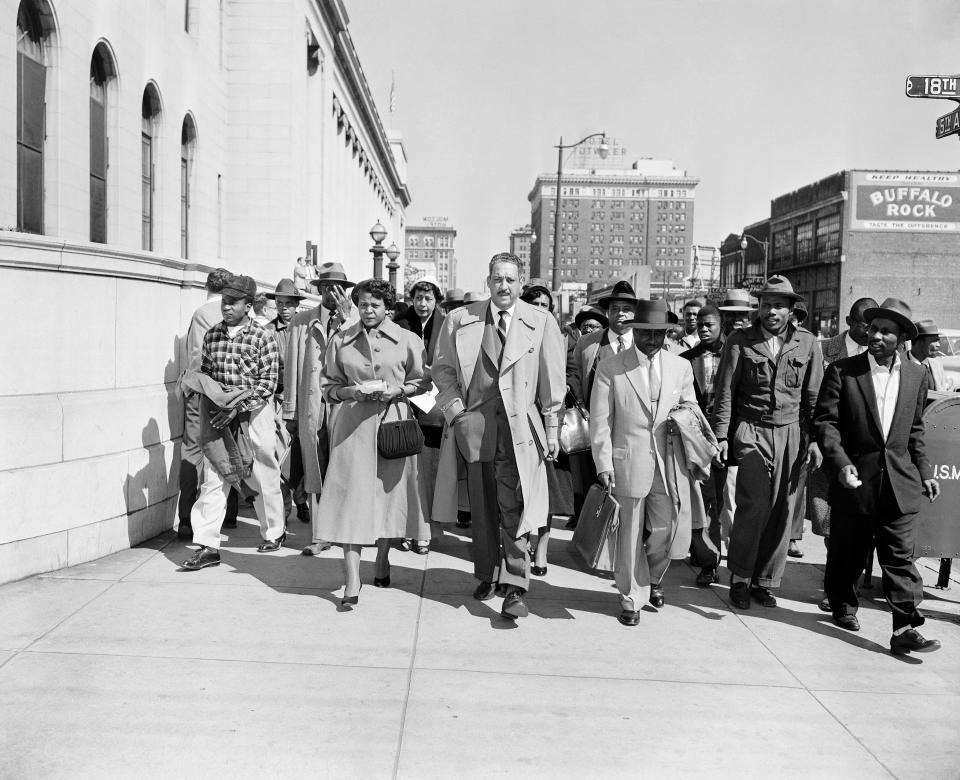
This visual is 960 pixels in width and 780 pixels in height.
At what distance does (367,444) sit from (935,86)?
6.70 metres

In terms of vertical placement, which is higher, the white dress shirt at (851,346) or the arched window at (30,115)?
the arched window at (30,115)

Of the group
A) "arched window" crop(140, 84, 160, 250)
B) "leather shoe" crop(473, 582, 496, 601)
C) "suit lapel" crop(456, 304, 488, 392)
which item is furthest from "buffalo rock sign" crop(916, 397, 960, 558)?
"arched window" crop(140, 84, 160, 250)

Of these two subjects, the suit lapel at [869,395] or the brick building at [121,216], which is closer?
the suit lapel at [869,395]

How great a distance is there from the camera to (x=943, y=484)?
6.42 meters

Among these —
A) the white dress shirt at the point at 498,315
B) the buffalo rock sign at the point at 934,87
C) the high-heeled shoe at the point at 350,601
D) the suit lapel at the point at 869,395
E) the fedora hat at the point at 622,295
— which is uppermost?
the buffalo rock sign at the point at 934,87

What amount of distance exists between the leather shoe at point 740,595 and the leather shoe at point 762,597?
107 mm

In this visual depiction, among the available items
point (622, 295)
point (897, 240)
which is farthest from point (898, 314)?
point (897, 240)

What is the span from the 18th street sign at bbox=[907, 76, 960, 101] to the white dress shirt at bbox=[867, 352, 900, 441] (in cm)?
432

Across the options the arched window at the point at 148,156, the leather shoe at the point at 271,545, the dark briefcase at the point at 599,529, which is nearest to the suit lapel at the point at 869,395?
the dark briefcase at the point at 599,529

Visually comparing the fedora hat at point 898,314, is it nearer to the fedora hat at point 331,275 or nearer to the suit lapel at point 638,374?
the suit lapel at point 638,374

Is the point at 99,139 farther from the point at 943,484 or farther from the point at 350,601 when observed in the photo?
the point at 943,484

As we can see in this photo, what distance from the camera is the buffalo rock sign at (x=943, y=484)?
251 inches

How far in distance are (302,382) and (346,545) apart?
2.08m

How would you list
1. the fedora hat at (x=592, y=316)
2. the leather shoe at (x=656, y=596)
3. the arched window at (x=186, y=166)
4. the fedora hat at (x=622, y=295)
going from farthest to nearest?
the arched window at (x=186, y=166) < the fedora hat at (x=592, y=316) < the fedora hat at (x=622, y=295) < the leather shoe at (x=656, y=596)
